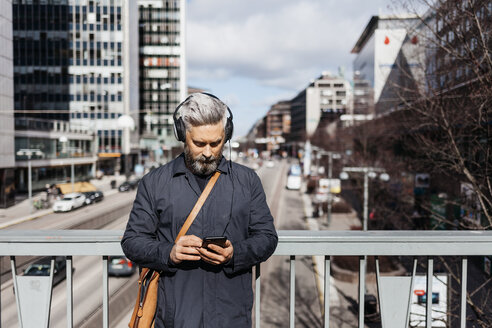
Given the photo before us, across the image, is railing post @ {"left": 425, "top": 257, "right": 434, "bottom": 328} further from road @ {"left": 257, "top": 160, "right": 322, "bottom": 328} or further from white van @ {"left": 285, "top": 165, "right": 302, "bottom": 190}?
white van @ {"left": 285, "top": 165, "right": 302, "bottom": 190}

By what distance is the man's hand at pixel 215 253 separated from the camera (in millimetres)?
1823

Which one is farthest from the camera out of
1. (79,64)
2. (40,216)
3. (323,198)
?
(323,198)

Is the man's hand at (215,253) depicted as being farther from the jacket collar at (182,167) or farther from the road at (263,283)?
the road at (263,283)

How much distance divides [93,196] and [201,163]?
6.45m

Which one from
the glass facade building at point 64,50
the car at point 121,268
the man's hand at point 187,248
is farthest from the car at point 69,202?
the car at point 121,268

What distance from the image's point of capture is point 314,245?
2492 millimetres

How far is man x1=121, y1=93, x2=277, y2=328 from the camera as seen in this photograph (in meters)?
2.01

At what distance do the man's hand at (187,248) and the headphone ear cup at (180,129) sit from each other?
556mm

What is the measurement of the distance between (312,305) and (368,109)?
15.6 m

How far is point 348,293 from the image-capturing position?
1689 centimetres

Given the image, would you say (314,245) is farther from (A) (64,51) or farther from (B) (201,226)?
(A) (64,51)

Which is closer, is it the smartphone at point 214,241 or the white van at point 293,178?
the smartphone at point 214,241

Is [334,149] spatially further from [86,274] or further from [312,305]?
[86,274]

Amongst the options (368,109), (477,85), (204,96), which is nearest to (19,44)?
(204,96)
